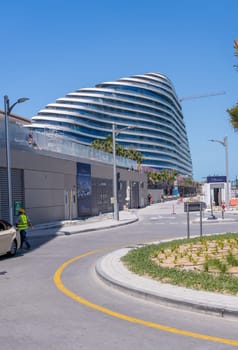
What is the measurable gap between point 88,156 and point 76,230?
17.8m

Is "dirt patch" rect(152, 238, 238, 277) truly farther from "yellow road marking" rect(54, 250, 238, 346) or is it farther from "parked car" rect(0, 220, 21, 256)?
"parked car" rect(0, 220, 21, 256)

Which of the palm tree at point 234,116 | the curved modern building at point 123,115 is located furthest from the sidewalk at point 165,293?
the curved modern building at point 123,115

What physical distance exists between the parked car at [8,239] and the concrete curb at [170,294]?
5.55m

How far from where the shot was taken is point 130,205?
65312mm

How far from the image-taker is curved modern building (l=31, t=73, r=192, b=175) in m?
159

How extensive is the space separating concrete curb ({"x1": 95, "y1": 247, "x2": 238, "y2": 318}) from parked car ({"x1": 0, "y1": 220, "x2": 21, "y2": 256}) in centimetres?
555

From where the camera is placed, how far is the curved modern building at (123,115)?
159 meters

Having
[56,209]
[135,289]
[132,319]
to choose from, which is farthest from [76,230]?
[132,319]

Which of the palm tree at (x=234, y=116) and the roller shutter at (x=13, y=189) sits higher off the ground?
the palm tree at (x=234, y=116)

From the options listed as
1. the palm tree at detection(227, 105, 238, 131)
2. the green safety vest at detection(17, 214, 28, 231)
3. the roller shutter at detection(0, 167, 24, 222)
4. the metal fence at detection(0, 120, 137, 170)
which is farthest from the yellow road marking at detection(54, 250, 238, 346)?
the metal fence at detection(0, 120, 137, 170)

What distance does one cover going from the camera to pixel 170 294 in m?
8.88

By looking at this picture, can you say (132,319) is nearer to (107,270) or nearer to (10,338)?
(10,338)

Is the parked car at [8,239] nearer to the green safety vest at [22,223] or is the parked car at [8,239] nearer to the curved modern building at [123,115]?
the green safety vest at [22,223]

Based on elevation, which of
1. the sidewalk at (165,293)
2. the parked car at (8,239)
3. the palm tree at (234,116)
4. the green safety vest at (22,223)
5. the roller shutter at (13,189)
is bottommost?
the sidewalk at (165,293)
